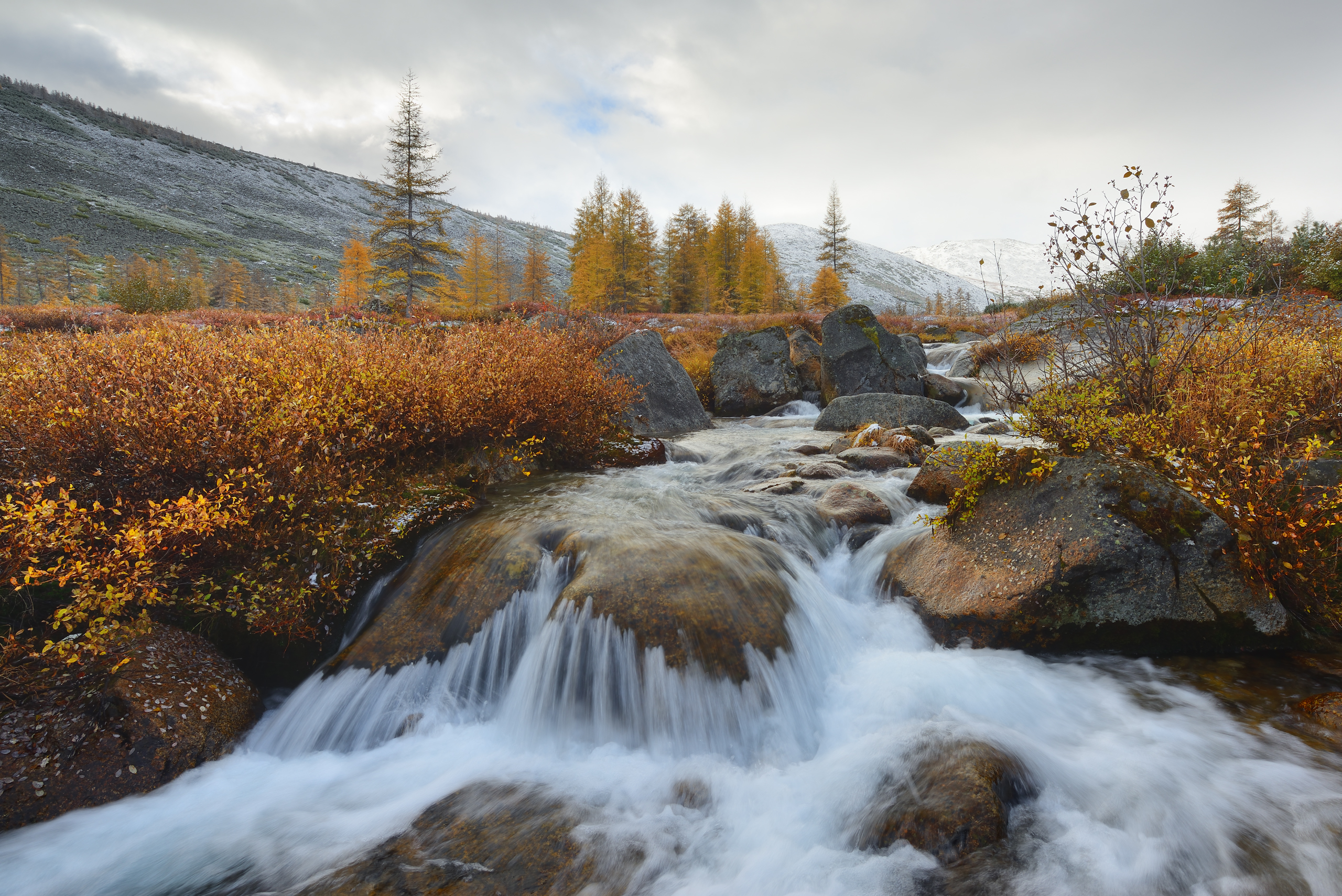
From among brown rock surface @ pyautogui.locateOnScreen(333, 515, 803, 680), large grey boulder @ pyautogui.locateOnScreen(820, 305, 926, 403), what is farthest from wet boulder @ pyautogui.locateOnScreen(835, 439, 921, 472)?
large grey boulder @ pyautogui.locateOnScreen(820, 305, 926, 403)

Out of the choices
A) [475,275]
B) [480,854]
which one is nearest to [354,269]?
[475,275]

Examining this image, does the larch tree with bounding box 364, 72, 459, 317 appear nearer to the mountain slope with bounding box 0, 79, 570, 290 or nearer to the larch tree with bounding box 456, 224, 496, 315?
the larch tree with bounding box 456, 224, 496, 315

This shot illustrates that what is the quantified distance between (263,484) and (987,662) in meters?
5.34

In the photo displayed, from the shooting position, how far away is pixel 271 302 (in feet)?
203

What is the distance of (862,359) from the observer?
16219 millimetres

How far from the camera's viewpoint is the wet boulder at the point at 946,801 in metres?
2.58

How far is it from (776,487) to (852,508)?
120 centimetres

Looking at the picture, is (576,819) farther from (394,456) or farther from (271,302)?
(271,302)

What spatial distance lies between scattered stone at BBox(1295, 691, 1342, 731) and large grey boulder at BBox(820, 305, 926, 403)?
514 inches

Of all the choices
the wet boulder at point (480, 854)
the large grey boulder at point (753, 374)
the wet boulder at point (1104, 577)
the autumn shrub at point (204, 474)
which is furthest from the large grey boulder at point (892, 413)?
the wet boulder at point (480, 854)

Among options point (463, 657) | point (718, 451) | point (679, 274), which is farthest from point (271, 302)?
point (463, 657)

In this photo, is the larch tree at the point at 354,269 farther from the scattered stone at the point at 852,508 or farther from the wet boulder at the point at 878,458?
the scattered stone at the point at 852,508

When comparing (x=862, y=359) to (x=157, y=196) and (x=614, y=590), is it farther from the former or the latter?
(x=157, y=196)

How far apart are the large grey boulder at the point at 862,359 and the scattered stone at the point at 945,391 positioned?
1.16ft
